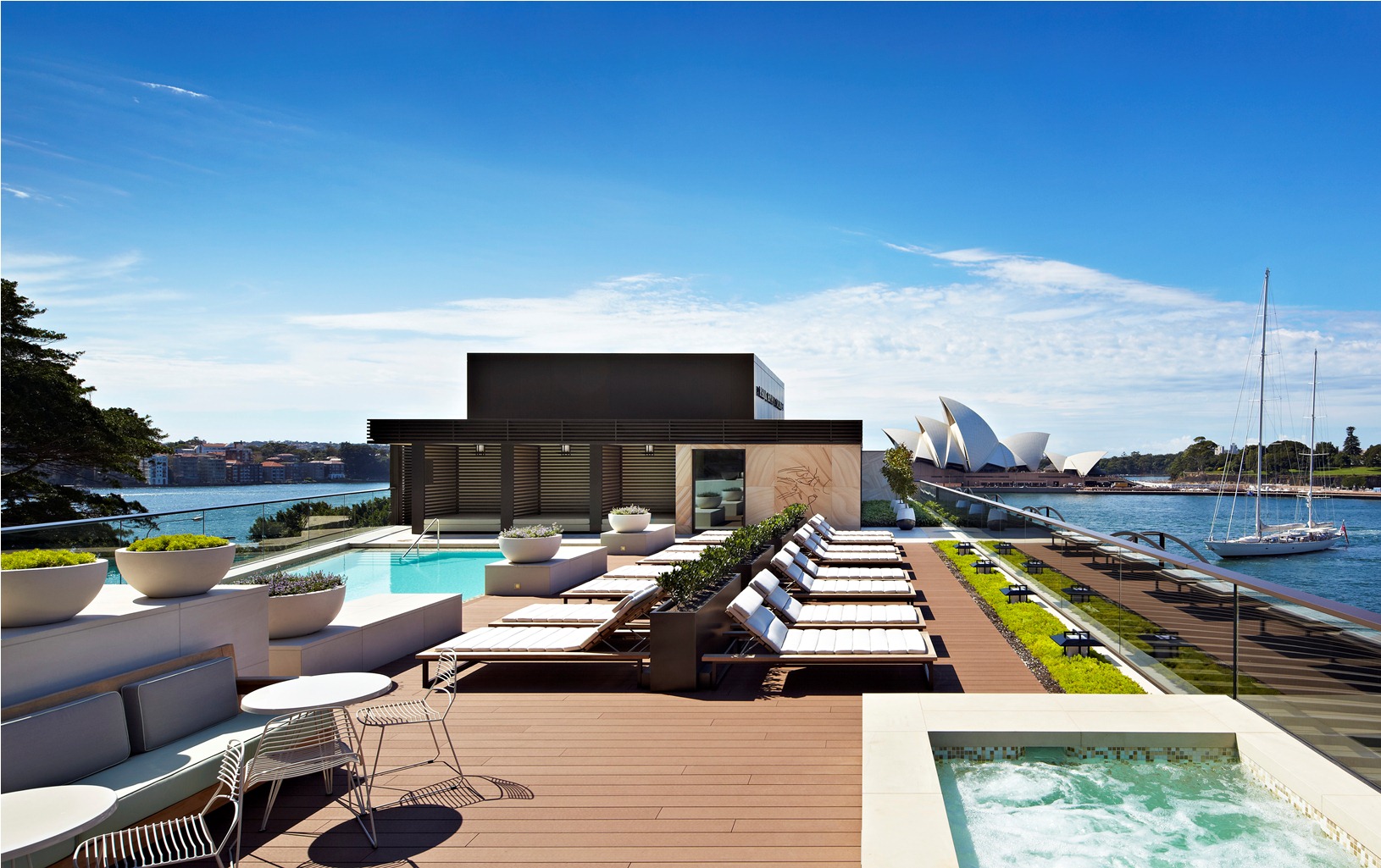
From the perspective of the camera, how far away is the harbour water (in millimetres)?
36219

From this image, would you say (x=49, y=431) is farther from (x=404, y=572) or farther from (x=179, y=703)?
(x=179, y=703)

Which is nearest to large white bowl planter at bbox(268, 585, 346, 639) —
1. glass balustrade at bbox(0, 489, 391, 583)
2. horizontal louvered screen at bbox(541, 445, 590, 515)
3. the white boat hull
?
glass balustrade at bbox(0, 489, 391, 583)

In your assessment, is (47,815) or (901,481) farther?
(901,481)

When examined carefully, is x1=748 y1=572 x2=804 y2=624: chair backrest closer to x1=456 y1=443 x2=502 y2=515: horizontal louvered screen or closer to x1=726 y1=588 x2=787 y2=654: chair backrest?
x1=726 y1=588 x2=787 y2=654: chair backrest

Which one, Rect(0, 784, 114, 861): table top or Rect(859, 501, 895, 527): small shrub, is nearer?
Rect(0, 784, 114, 861): table top

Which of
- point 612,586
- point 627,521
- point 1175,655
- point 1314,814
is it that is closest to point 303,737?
point 1314,814

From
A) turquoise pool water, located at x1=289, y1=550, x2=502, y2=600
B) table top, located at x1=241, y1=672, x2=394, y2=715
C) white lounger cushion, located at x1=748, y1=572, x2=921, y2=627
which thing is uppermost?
table top, located at x1=241, y1=672, x2=394, y2=715

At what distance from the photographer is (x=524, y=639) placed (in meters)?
6.31

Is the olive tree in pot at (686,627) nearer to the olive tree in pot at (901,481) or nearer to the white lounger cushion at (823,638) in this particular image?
the white lounger cushion at (823,638)

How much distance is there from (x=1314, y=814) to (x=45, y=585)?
5.64m

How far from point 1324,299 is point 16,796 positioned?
75.6 metres

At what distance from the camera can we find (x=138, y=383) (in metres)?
25.6

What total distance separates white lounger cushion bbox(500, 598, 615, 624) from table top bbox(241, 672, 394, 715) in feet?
10.2

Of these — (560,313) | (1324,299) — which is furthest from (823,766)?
(1324,299)
